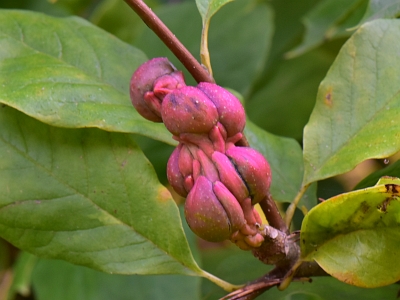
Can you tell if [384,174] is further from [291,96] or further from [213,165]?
[291,96]

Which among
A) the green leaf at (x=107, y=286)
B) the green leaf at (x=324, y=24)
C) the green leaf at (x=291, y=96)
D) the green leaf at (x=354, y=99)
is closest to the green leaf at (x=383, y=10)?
the green leaf at (x=354, y=99)

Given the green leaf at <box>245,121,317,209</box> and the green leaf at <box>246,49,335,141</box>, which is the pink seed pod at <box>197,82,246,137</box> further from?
Answer: the green leaf at <box>246,49,335,141</box>

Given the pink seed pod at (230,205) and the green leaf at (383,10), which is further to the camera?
the green leaf at (383,10)

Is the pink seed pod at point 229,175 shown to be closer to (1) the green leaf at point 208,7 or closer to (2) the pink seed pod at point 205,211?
(2) the pink seed pod at point 205,211

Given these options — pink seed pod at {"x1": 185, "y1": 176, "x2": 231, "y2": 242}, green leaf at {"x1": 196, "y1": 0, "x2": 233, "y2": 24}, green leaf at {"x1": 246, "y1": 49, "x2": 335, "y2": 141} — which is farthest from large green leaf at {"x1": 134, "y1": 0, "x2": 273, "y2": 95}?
pink seed pod at {"x1": 185, "y1": 176, "x2": 231, "y2": 242}

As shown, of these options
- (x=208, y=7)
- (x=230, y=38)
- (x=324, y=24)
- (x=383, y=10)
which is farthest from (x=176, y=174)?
(x=230, y=38)

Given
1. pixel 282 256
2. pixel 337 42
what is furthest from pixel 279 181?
pixel 337 42

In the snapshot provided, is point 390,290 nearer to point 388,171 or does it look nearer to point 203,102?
point 388,171
